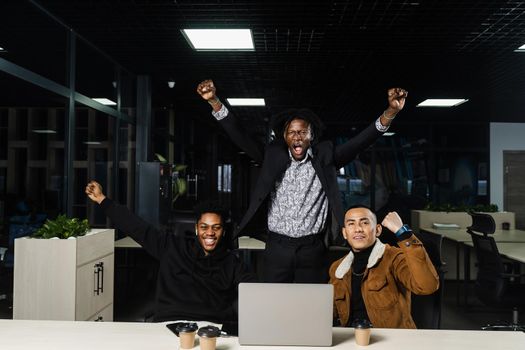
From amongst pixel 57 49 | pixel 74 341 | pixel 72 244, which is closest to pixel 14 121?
pixel 57 49

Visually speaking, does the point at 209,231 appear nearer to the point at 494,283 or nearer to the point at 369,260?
the point at 369,260

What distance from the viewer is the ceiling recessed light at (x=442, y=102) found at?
8.29 meters

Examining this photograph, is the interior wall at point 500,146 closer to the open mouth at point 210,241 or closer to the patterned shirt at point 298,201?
the patterned shirt at point 298,201

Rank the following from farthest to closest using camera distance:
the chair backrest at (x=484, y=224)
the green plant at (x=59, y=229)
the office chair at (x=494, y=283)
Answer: the chair backrest at (x=484, y=224)
the office chair at (x=494, y=283)
the green plant at (x=59, y=229)

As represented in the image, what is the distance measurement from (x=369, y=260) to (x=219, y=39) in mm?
3272

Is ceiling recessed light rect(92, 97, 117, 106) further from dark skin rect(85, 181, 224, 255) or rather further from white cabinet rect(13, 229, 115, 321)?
dark skin rect(85, 181, 224, 255)

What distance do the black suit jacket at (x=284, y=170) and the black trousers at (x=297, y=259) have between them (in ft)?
0.34

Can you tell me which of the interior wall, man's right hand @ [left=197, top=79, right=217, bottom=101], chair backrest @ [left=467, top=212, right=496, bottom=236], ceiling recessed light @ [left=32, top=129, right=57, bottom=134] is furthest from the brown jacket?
the interior wall

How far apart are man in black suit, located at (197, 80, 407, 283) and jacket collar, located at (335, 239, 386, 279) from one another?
1.07 feet

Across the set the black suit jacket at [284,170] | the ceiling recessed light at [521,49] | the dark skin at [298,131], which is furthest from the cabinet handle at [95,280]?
the ceiling recessed light at [521,49]

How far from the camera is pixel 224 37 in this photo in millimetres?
4801

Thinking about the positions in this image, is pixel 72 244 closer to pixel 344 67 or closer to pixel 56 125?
pixel 56 125

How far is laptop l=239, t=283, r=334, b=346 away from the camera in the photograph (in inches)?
61.2

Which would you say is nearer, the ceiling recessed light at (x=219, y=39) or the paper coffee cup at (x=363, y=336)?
the paper coffee cup at (x=363, y=336)
